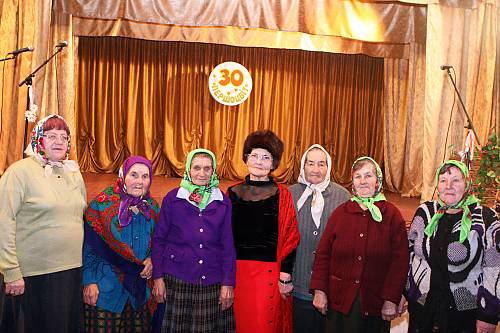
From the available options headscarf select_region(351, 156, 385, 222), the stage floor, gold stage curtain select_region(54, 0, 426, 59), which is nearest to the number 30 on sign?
the stage floor

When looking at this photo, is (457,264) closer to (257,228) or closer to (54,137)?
(257,228)

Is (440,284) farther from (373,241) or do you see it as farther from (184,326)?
(184,326)

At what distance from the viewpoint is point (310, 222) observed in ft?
9.27

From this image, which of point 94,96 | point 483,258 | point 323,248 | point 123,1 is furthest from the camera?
point 94,96

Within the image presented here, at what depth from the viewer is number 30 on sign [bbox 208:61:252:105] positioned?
28.5ft

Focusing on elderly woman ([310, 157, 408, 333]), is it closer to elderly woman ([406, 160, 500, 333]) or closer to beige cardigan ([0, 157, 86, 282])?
elderly woman ([406, 160, 500, 333])

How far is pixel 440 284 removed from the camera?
7.72 ft

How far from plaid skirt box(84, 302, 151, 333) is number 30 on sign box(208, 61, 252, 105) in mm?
6354

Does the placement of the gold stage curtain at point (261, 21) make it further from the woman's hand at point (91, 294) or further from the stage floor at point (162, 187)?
the woman's hand at point (91, 294)

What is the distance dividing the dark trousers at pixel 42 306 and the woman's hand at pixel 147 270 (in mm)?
325

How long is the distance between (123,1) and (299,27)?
2105 millimetres

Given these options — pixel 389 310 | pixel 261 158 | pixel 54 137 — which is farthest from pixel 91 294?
pixel 389 310

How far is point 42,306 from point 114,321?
0.33m

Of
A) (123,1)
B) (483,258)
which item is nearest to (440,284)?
(483,258)
